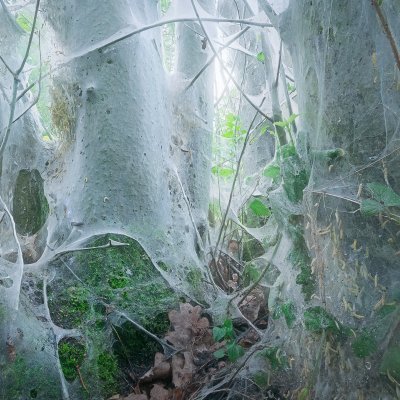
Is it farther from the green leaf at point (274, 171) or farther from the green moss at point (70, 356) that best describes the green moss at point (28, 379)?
the green leaf at point (274, 171)

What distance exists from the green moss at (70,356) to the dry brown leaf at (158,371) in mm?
338

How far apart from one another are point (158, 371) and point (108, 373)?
26cm

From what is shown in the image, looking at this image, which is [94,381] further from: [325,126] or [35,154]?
[35,154]

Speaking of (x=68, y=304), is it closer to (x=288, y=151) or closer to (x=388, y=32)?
(x=288, y=151)

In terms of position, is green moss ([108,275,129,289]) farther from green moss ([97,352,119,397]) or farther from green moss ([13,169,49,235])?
green moss ([13,169,49,235])

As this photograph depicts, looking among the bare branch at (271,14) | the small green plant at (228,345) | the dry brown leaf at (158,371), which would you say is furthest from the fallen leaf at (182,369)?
the bare branch at (271,14)

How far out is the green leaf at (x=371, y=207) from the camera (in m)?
1.39

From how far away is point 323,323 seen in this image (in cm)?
157

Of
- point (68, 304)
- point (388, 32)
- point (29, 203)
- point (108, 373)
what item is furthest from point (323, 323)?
point (29, 203)

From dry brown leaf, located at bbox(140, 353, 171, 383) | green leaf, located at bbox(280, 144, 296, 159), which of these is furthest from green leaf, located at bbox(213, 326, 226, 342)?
green leaf, located at bbox(280, 144, 296, 159)

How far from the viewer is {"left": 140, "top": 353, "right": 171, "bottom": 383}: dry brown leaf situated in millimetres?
2146

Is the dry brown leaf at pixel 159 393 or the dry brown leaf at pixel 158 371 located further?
the dry brown leaf at pixel 158 371

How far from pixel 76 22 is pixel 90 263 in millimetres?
1779

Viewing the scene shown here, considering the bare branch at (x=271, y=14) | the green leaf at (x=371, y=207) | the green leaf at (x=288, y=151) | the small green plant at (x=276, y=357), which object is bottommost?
the small green plant at (x=276, y=357)
